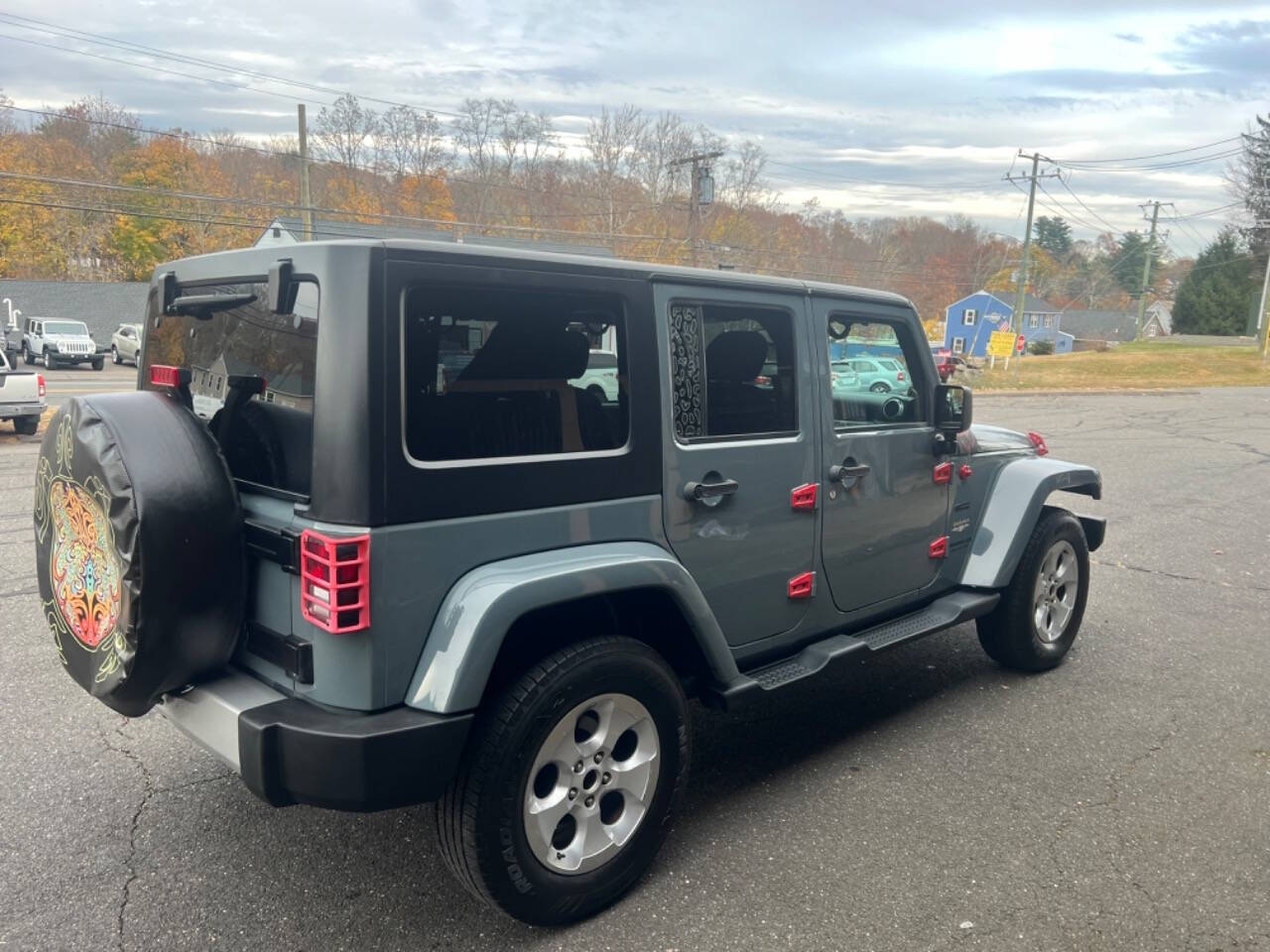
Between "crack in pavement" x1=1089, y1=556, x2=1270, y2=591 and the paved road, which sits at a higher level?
"crack in pavement" x1=1089, y1=556, x2=1270, y2=591

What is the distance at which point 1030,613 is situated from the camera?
183 inches

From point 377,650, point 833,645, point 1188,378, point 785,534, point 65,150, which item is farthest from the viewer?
point 65,150

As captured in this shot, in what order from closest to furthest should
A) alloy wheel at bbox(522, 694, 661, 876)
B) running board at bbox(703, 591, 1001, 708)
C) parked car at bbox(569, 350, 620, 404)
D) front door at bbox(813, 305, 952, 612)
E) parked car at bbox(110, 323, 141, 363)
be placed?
alloy wheel at bbox(522, 694, 661, 876)
parked car at bbox(569, 350, 620, 404)
running board at bbox(703, 591, 1001, 708)
front door at bbox(813, 305, 952, 612)
parked car at bbox(110, 323, 141, 363)

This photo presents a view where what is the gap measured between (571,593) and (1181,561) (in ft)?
21.4

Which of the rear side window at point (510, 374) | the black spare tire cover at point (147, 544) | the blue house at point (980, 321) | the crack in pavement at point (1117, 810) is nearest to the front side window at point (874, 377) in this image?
the rear side window at point (510, 374)

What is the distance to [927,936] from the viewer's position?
2744 millimetres

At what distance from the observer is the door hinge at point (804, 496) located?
344 centimetres

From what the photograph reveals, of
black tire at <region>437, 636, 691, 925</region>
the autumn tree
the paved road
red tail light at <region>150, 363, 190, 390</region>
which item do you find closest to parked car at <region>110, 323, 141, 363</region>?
the paved road

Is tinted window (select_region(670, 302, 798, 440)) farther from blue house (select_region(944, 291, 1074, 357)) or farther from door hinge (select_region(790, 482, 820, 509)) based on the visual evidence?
blue house (select_region(944, 291, 1074, 357))

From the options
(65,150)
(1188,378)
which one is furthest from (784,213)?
(65,150)

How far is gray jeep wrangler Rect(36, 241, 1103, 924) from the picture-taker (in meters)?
2.38

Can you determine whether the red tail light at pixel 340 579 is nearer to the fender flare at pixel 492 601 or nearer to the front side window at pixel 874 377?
the fender flare at pixel 492 601

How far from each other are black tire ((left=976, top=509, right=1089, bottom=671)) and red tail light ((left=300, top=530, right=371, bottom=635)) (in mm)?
3375

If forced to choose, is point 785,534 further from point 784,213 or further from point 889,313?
point 784,213
